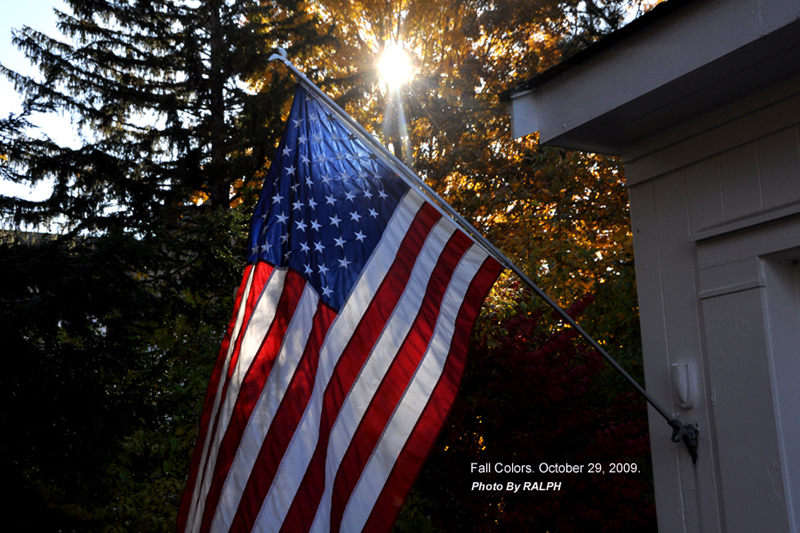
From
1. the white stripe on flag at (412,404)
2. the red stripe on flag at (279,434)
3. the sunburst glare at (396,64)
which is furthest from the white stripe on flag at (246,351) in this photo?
the sunburst glare at (396,64)

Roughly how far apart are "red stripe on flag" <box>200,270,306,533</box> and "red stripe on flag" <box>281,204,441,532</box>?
0.34 m

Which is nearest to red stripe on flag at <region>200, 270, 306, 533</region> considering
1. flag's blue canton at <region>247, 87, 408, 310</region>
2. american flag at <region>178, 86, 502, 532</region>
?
american flag at <region>178, 86, 502, 532</region>

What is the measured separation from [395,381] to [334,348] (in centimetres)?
33

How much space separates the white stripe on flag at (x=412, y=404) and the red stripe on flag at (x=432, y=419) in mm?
24

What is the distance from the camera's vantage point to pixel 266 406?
10.0 ft

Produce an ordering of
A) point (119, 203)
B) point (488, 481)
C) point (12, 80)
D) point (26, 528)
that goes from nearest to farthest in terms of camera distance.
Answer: point (26, 528)
point (488, 481)
point (12, 80)
point (119, 203)

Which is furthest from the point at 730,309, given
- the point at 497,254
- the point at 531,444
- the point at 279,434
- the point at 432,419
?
the point at 531,444

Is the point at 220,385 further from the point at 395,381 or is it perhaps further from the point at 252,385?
the point at 395,381

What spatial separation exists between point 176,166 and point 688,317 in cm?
1360

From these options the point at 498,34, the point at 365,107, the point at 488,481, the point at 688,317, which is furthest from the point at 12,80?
the point at 688,317

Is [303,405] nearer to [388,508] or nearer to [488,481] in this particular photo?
[388,508]

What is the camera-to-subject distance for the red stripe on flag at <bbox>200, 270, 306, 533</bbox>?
9.92ft

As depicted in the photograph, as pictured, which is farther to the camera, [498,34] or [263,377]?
[498,34]

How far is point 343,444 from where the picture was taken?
2.91m
